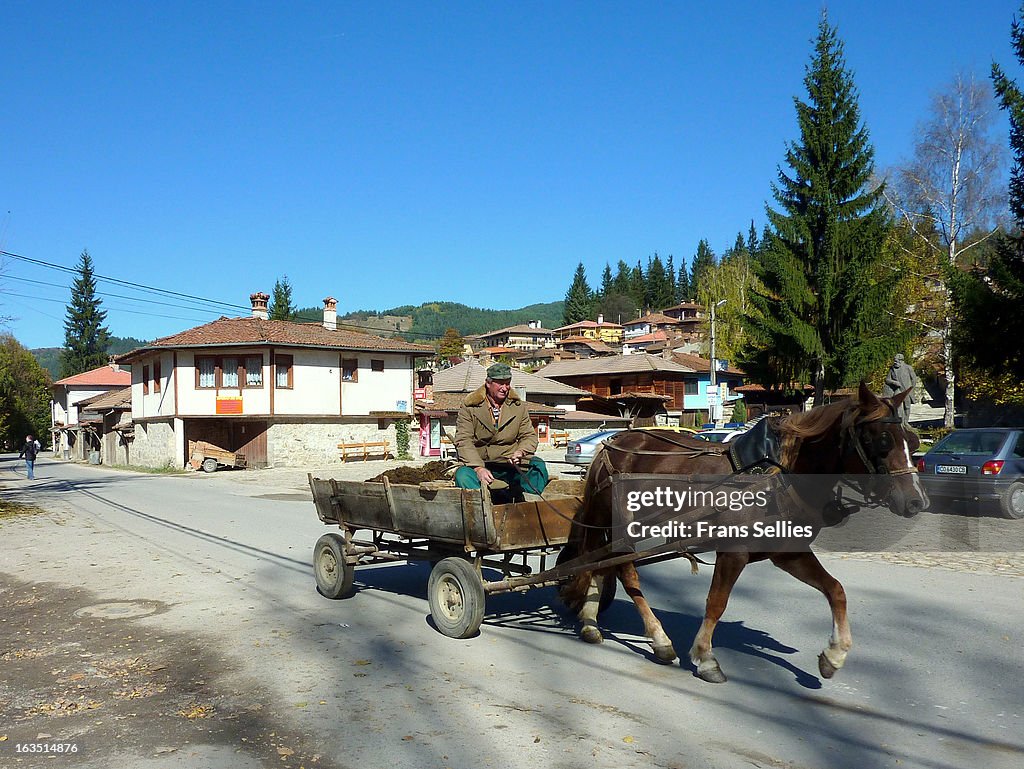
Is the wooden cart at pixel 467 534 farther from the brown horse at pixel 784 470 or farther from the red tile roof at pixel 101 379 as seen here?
the red tile roof at pixel 101 379

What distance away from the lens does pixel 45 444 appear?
93.4 m

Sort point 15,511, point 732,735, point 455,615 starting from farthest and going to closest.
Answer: point 15,511 → point 455,615 → point 732,735

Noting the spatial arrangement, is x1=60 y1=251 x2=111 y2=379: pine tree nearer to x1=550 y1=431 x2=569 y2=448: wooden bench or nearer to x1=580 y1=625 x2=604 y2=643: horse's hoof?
x1=550 y1=431 x2=569 y2=448: wooden bench

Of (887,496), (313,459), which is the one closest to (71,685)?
(887,496)

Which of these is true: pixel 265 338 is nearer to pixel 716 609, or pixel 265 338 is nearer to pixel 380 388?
pixel 380 388

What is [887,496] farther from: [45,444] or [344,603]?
[45,444]

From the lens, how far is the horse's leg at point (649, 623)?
19.7ft

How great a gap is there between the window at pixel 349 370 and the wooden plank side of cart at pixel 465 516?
35.2 metres

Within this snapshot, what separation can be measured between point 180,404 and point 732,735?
39.4 metres

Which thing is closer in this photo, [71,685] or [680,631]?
[71,685]

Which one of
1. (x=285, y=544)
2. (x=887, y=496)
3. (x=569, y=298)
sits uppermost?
(x=569, y=298)

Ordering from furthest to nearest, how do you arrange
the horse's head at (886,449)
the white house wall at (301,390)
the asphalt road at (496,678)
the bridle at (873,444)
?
the white house wall at (301,390), the bridle at (873,444), the horse's head at (886,449), the asphalt road at (496,678)

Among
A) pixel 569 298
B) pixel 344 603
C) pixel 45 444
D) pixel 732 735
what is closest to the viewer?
pixel 732 735

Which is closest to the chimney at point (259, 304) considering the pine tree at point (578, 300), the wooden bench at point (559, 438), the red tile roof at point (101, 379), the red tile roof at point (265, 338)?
the red tile roof at point (265, 338)
